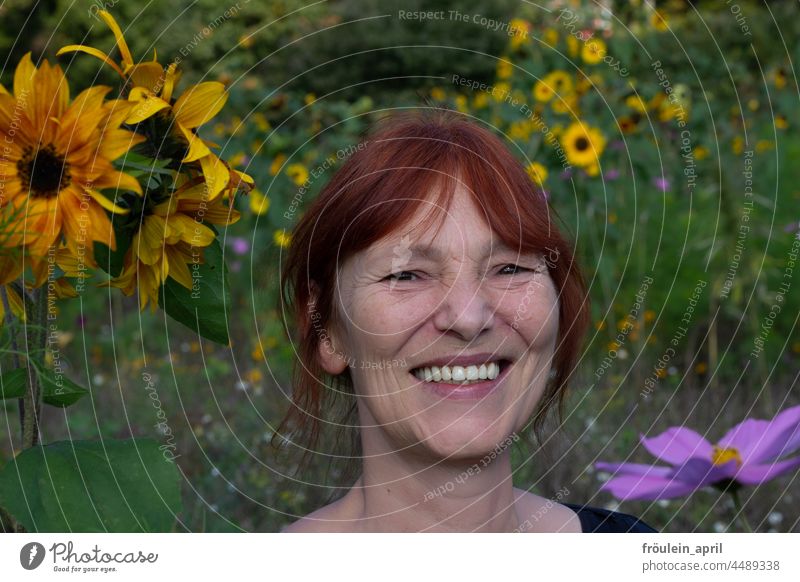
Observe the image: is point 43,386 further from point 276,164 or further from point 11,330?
point 276,164

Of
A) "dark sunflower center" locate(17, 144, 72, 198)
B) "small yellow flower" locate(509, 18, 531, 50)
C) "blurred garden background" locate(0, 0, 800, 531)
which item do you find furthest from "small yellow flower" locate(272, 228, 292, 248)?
"small yellow flower" locate(509, 18, 531, 50)

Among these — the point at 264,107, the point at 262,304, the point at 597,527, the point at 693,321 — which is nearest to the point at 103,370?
the point at 262,304

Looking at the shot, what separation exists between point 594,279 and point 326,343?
78.1 inches

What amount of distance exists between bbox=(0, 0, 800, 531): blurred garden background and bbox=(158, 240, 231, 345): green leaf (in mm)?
1100

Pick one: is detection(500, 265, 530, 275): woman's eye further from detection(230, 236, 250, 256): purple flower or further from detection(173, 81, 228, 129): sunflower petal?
detection(230, 236, 250, 256): purple flower

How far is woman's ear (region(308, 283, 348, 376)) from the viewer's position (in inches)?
55.8

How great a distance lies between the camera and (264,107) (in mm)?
3986

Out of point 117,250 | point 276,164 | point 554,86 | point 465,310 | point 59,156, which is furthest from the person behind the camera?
point 554,86

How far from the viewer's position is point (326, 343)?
1.44m

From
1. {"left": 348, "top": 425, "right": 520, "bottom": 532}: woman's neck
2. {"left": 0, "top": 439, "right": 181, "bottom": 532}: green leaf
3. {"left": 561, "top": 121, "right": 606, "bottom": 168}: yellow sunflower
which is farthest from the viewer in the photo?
{"left": 561, "top": 121, "right": 606, "bottom": 168}: yellow sunflower

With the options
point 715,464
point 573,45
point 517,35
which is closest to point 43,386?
point 715,464

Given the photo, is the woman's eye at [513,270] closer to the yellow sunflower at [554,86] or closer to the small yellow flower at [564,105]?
the small yellow flower at [564,105]
